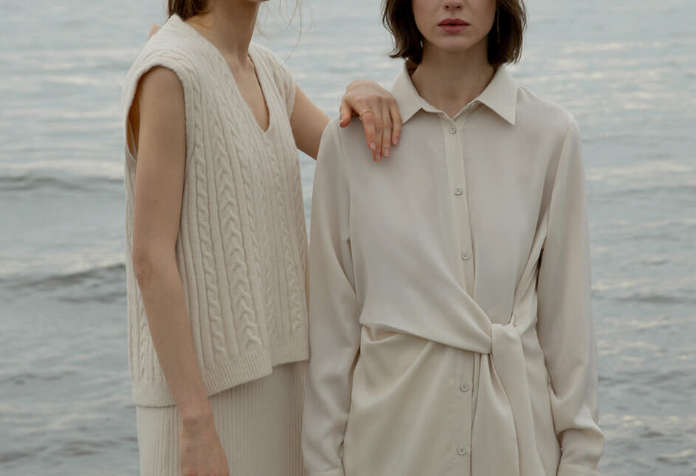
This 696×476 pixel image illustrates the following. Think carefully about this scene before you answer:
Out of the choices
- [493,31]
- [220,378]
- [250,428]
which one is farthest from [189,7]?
[250,428]

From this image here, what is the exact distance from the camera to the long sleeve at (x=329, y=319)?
6.95 ft

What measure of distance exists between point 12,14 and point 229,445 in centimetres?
1709

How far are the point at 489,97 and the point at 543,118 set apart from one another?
105 mm

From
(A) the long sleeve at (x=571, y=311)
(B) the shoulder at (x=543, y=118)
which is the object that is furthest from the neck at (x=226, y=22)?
(A) the long sleeve at (x=571, y=311)

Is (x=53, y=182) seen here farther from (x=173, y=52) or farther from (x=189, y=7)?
(x=173, y=52)

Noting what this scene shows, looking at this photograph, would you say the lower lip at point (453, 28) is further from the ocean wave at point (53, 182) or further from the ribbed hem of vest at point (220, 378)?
the ocean wave at point (53, 182)

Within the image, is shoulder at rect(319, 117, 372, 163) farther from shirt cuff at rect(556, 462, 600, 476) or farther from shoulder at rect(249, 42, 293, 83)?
shirt cuff at rect(556, 462, 600, 476)

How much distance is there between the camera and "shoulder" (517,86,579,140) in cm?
207

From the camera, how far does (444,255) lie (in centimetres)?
206

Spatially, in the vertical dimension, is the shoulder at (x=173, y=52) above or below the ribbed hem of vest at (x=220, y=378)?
above

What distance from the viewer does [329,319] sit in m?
2.14

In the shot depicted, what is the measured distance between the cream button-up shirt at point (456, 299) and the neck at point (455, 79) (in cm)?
3

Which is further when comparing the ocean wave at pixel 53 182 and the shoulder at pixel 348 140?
the ocean wave at pixel 53 182

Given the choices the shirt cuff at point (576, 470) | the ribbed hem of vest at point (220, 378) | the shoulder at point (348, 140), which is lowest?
the shirt cuff at point (576, 470)
